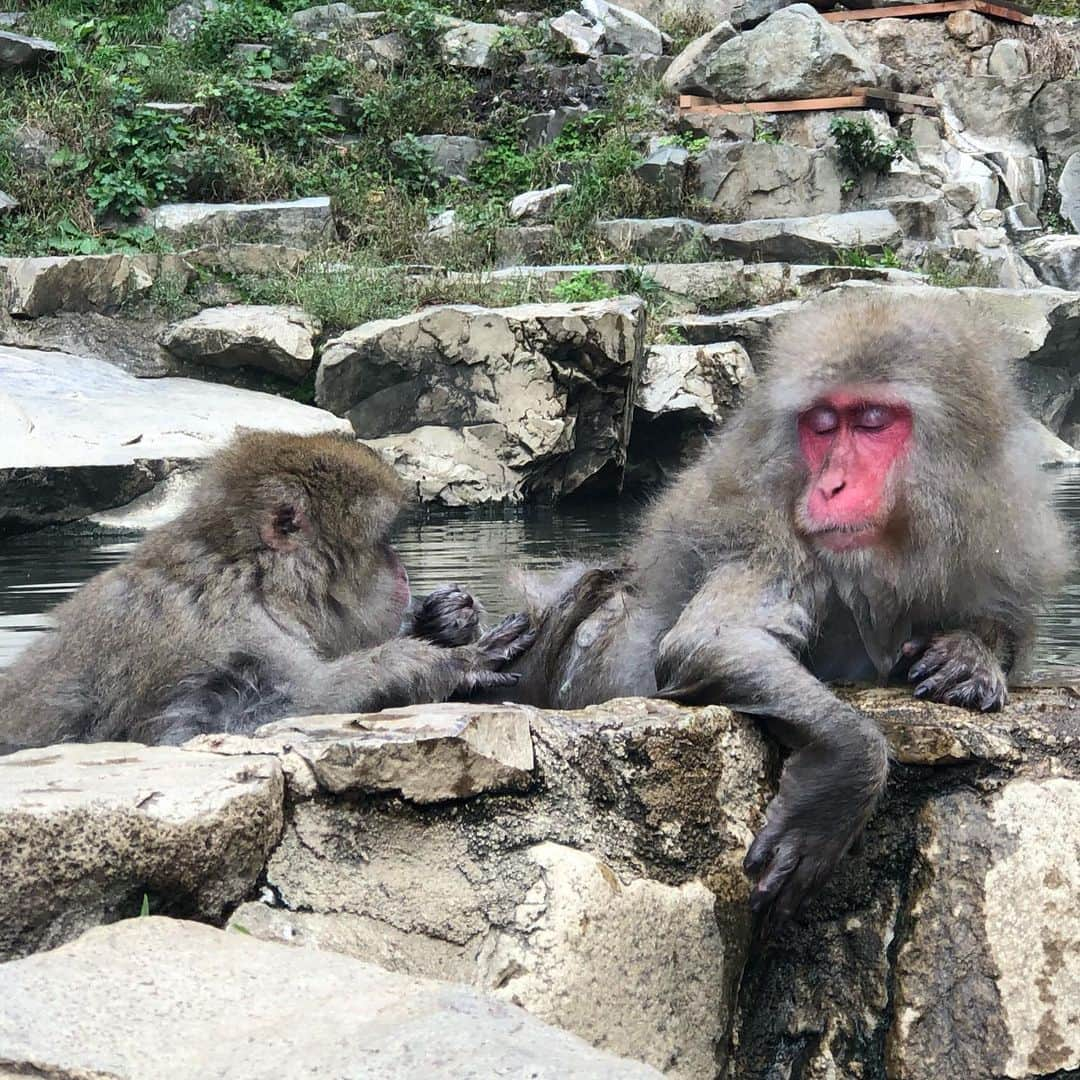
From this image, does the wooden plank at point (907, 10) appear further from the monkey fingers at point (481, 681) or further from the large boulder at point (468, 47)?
the monkey fingers at point (481, 681)

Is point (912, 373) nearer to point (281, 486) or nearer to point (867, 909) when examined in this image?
point (867, 909)

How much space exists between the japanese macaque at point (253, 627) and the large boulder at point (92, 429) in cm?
440

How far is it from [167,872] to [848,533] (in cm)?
153

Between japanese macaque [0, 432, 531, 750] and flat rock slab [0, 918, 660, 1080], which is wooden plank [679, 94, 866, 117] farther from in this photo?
flat rock slab [0, 918, 660, 1080]

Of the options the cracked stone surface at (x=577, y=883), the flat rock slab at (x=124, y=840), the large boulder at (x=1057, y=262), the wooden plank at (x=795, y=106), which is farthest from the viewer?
the wooden plank at (x=795, y=106)

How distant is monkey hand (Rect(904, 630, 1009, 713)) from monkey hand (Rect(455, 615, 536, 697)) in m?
0.95

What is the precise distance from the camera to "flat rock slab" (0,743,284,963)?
2057 millimetres

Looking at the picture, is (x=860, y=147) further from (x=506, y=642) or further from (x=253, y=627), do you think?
(x=253, y=627)

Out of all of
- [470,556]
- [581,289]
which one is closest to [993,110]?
[581,289]

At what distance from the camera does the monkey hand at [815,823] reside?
2.56 m

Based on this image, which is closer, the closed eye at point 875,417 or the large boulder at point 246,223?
the closed eye at point 875,417

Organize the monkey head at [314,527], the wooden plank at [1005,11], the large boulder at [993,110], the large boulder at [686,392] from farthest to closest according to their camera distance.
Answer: the wooden plank at [1005,11], the large boulder at [993,110], the large boulder at [686,392], the monkey head at [314,527]


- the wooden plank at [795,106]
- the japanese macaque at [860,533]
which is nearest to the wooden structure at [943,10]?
the wooden plank at [795,106]

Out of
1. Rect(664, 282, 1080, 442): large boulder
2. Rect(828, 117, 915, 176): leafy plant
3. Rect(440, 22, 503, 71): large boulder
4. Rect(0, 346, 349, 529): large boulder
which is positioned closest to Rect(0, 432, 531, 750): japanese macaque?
Rect(0, 346, 349, 529): large boulder
